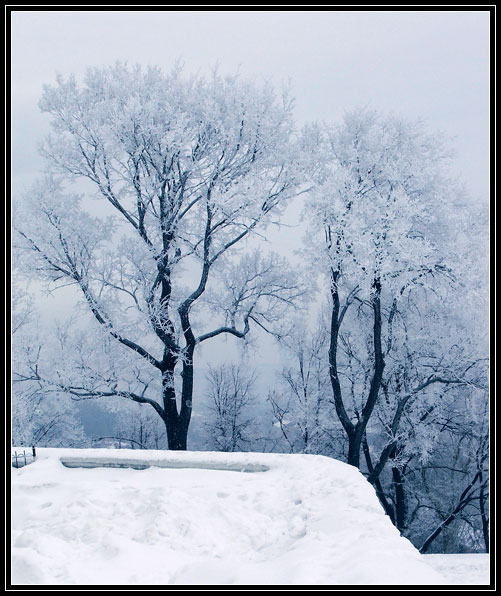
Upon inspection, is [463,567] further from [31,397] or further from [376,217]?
[31,397]

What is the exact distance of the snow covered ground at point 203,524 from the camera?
12.0ft

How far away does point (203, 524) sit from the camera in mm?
4949

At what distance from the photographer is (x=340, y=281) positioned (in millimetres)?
13977

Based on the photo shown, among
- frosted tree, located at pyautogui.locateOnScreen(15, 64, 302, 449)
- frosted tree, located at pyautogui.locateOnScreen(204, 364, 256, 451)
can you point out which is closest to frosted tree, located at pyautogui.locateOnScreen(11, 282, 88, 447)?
frosted tree, located at pyautogui.locateOnScreen(15, 64, 302, 449)

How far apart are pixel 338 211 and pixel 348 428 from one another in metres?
5.36

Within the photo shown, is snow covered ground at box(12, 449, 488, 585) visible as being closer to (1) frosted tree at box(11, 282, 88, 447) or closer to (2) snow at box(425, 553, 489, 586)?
(2) snow at box(425, 553, 489, 586)

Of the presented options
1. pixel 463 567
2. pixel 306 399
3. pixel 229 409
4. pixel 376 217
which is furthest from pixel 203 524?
pixel 229 409

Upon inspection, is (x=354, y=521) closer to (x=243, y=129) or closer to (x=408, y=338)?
(x=243, y=129)

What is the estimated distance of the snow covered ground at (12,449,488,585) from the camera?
365 centimetres

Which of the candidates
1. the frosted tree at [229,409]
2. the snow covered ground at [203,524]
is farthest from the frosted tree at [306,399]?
the snow covered ground at [203,524]

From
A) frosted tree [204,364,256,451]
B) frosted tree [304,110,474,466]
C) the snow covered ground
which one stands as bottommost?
frosted tree [204,364,256,451]

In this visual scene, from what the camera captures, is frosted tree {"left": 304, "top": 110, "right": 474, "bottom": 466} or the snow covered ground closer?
the snow covered ground

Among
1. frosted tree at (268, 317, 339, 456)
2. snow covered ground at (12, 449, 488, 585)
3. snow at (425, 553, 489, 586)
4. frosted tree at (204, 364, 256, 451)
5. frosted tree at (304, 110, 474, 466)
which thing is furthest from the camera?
frosted tree at (204, 364, 256, 451)

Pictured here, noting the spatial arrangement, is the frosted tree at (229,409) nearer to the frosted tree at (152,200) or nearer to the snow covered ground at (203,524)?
the frosted tree at (152,200)
